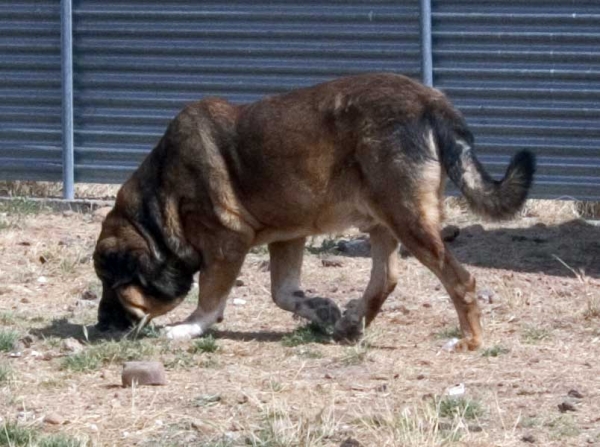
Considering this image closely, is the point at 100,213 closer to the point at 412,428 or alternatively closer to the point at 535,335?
the point at 535,335

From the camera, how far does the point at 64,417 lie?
6.02 m

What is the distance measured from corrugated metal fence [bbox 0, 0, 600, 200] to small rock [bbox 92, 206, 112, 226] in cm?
43

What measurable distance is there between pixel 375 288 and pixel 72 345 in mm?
1635

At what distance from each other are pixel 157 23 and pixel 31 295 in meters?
3.53

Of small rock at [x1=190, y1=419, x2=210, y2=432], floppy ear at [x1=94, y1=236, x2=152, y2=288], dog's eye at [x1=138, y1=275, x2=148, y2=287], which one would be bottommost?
small rock at [x1=190, y1=419, x2=210, y2=432]

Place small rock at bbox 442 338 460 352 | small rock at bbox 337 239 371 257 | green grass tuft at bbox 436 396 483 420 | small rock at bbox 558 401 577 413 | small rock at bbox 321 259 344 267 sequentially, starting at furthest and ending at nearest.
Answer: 1. small rock at bbox 337 239 371 257
2. small rock at bbox 321 259 344 267
3. small rock at bbox 442 338 460 352
4. small rock at bbox 558 401 577 413
5. green grass tuft at bbox 436 396 483 420

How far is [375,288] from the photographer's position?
7742 millimetres

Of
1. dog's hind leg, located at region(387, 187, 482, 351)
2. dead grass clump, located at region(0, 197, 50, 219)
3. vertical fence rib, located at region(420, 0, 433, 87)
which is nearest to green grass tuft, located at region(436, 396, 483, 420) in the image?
dog's hind leg, located at region(387, 187, 482, 351)

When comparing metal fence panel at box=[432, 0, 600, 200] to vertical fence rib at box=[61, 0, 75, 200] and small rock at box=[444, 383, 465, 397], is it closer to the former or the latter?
vertical fence rib at box=[61, 0, 75, 200]

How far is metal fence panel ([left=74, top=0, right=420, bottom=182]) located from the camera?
434 inches

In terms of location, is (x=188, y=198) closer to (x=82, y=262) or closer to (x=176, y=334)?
(x=176, y=334)

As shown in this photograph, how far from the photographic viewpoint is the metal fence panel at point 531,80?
410 inches

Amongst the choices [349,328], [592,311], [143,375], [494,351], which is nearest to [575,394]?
[494,351]

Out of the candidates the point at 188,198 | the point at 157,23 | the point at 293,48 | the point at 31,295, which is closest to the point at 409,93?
the point at 188,198
